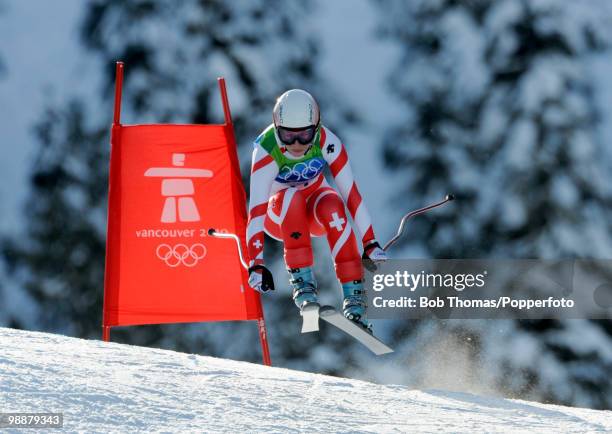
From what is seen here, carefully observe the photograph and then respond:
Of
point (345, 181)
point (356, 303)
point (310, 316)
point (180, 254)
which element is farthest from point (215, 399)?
point (180, 254)

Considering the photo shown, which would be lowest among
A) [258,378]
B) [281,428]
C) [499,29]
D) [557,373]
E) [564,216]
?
[281,428]

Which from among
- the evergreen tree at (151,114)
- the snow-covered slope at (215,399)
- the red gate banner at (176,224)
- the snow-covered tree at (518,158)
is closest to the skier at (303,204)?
the snow-covered slope at (215,399)

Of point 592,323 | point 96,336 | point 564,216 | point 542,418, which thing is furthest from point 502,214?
point 542,418

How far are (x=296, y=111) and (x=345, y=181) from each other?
0.45 metres

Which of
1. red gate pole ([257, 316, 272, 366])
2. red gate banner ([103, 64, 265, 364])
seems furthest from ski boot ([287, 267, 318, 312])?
red gate banner ([103, 64, 265, 364])

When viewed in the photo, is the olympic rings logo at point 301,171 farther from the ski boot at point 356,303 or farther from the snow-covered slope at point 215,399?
the snow-covered slope at point 215,399

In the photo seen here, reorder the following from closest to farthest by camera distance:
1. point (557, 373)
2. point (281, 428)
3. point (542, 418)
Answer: point (281, 428) → point (542, 418) → point (557, 373)

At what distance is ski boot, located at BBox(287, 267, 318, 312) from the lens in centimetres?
476

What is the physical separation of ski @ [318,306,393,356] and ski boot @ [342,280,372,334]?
0.04m

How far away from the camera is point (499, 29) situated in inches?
393

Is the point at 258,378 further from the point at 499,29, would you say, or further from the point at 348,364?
the point at 499,29

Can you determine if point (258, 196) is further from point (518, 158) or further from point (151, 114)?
point (518, 158)

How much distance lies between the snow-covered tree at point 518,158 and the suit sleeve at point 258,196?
4.65 meters

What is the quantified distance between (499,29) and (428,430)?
674 cm
